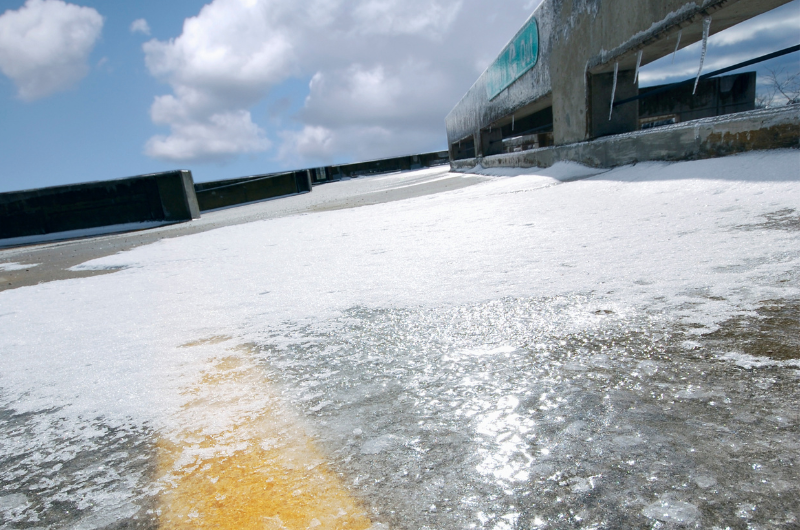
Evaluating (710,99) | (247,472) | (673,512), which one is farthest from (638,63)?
(710,99)

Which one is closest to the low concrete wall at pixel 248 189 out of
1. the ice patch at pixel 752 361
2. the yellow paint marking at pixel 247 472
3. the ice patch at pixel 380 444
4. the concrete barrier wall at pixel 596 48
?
the concrete barrier wall at pixel 596 48

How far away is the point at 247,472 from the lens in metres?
0.80

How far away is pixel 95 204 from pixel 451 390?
10962mm

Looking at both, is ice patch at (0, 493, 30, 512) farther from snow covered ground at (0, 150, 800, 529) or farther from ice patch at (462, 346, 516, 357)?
ice patch at (462, 346, 516, 357)

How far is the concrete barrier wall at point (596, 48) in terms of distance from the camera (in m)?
3.54

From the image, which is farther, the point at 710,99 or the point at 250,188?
the point at 710,99

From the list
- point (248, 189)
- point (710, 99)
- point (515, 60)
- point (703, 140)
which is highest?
point (515, 60)

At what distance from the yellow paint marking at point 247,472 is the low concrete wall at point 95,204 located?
9.47 m

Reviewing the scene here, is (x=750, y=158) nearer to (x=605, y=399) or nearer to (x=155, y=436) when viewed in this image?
(x=605, y=399)

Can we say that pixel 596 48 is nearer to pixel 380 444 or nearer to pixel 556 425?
pixel 556 425

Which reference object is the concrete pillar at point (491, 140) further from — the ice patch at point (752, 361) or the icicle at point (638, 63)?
the ice patch at point (752, 361)

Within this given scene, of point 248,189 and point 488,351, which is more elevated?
point 248,189

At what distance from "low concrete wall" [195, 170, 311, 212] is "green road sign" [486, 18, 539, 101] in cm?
693

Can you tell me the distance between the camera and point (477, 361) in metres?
1.10
